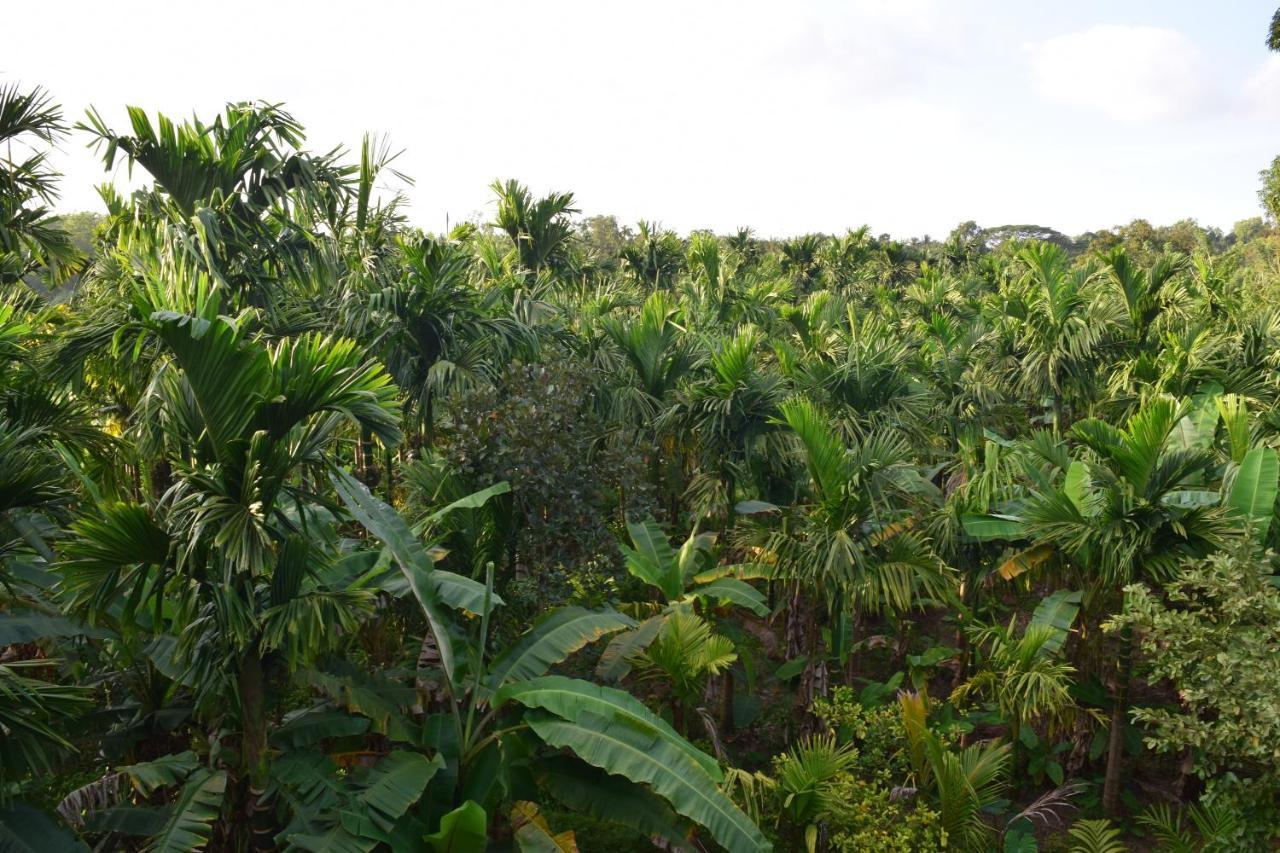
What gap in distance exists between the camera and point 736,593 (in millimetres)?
8711

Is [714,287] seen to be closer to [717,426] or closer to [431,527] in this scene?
[717,426]

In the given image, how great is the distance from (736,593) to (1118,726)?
4025 mm

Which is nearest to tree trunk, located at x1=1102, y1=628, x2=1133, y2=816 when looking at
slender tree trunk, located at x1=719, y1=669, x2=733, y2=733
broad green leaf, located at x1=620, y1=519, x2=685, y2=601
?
slender tree trunk, located at x1=719, y1=669, x2=733, y2=733

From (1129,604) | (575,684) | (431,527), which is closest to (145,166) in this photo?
(431,527)

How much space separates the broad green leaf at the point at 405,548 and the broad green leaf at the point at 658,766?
2.90ft

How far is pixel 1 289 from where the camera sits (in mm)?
8578

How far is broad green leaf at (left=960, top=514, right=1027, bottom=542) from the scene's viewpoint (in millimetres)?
8664

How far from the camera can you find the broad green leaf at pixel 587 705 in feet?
18.7

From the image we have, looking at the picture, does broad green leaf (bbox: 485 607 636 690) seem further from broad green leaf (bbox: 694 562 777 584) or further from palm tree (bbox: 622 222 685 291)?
palm tree (bbox: 622 222 685 291)

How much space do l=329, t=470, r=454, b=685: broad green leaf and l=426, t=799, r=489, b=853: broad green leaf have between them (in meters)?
1.01

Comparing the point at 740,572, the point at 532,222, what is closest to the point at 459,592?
the point at 740,572

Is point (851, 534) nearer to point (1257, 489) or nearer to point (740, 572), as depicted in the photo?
point (740, 572)

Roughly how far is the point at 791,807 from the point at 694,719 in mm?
2603

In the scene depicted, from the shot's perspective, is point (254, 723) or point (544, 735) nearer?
point (254, 723)
